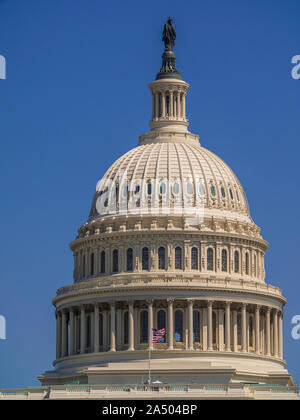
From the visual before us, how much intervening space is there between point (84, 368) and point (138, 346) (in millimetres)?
6446

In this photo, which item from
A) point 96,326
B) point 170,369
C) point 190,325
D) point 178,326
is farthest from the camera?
point 96,326

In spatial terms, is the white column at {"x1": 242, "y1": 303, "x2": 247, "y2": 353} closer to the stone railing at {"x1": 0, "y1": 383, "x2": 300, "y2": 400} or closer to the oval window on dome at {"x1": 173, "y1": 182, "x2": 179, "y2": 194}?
the oval window on dome at {"x1": 173, "y1": 182, "x2": 179, "y2": 194}

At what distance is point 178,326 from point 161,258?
7933mm

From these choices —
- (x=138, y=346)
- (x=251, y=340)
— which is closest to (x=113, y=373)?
(x=138, y=346)

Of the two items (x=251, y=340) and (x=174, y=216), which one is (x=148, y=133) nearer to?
(x=174, y=216)

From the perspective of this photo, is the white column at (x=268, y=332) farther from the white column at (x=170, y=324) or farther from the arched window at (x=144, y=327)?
the arched window at (x=144, y=327)

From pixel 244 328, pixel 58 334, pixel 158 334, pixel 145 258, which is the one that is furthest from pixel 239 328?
pixel 58 334

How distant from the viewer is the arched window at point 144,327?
18325 cm

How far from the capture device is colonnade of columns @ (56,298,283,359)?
7146 inches

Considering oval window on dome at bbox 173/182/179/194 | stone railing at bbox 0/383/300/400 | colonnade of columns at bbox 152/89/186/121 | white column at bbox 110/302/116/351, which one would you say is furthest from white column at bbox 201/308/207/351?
colonnade of columns at bbox 152/89/186/121

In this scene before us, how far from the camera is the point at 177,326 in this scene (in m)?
184

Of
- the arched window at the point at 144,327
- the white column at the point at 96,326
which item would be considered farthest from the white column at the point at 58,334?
the arched window at the point at 144,327

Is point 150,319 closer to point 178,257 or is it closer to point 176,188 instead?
point 178,257
